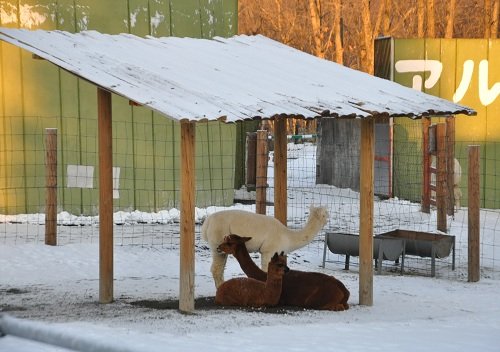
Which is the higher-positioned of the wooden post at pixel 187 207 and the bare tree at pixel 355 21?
the bare tree at pixel 355 21

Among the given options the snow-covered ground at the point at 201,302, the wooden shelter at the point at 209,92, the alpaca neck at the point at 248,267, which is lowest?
the snow-covered ground at the point at 201,302

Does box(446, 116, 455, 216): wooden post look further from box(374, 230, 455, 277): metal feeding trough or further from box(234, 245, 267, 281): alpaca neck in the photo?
box(234, 245, 267, 281): alpaca neck

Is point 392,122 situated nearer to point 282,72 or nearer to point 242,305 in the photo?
point 282,72

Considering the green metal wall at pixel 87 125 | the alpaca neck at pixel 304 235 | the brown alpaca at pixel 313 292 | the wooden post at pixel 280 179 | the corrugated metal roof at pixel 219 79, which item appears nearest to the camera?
the corrugated metal roof at pixel 219 79

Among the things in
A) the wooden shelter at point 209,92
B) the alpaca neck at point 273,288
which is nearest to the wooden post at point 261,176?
the wooden shelter at point 209,92

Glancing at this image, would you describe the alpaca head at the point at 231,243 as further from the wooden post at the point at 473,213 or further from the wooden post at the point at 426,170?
the wooden post at the point at 426,170

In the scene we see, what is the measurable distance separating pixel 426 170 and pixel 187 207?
10283 millimetres

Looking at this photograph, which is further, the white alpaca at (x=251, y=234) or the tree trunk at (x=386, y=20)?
the tree trunk at (x=386, y=20)

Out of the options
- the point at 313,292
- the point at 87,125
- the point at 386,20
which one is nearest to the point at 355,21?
the point at 386,20

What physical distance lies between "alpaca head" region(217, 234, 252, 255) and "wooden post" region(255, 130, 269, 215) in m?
3.68

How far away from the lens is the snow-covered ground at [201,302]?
7.93 m

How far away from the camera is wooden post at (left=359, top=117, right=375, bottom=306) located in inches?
412

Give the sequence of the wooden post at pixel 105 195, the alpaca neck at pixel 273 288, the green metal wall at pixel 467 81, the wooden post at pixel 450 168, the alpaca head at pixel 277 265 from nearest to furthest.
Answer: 1. the alpaca head at pixel 277 265
2. the alpaca neck at pixel 273 288
3. the wooden post at pixel 105 195
4. the wooden post at pixel 450 168
5. the green metal wall at pixel 467 81

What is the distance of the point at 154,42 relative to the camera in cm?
1191
